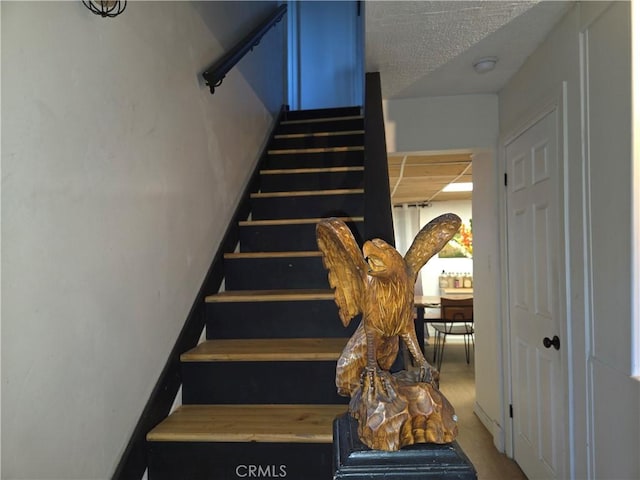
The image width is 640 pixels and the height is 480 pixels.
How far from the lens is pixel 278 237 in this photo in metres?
2.21

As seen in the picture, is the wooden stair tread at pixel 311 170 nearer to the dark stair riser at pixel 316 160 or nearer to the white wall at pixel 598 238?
the dark stair riser at pixel 316 160

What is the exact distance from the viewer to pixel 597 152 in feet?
4.67

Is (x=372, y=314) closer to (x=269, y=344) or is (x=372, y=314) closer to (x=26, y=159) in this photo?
(x=26, y=159)

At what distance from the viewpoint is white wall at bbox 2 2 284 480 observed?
0.86 m

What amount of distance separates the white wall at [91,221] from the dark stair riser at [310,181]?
0.87m

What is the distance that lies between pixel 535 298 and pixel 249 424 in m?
1.59

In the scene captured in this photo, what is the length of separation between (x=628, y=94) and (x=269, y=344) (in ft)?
5.16

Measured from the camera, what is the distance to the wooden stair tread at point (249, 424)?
1.27m

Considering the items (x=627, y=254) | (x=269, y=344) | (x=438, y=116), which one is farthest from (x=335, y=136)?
(x=627, y=254)

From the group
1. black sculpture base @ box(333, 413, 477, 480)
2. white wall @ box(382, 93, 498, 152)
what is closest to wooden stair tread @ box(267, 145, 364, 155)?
white wall @ box(382, 93, 498, 152)

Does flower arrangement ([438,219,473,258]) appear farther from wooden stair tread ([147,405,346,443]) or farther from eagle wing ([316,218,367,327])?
eagle wing ([316,218,367,327])

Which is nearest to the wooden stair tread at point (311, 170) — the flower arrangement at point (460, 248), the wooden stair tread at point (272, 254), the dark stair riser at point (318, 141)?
the dark stair riser at point (318, 141)

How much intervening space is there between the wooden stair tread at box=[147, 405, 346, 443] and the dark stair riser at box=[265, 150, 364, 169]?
1.73 meters

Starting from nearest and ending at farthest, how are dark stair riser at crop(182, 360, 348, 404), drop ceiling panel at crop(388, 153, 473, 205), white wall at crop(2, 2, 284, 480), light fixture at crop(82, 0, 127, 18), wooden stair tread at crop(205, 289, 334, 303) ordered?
white wall at crop(2, 2, 284, 480), light fixture at crop(82, 0, 127, 18), dark stair riser at crop(182, 360, 348, 404), wooden stair tread at crop(205, 289, 334, 303), drop ceiling panel at crop(388, 153, 473, 205)
